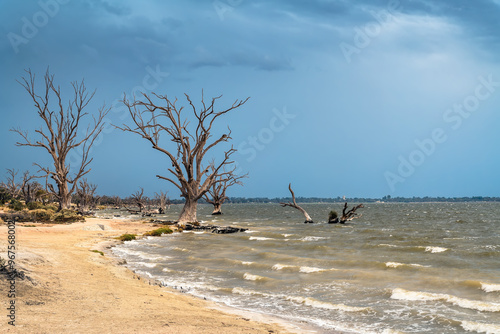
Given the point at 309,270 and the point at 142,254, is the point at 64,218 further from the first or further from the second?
the point at 309,270

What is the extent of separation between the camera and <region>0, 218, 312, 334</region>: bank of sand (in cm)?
708

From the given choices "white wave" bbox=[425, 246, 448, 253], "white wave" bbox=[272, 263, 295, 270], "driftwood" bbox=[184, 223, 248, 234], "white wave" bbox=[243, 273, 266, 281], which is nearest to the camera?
"white wave" bbox=[243, 273, 266, 281]

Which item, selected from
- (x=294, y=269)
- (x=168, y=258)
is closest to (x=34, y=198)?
(x=168, y=258)

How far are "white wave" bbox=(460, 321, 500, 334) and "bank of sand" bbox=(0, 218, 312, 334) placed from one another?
141 inches

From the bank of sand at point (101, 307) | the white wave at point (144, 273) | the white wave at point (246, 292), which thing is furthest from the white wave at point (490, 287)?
the white wave at point (144, 273)

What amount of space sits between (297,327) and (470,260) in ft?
41.6

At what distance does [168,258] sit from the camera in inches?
727

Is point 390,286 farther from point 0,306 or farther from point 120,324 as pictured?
point 0,306

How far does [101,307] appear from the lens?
8.45 meters

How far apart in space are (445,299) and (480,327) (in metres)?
2.45

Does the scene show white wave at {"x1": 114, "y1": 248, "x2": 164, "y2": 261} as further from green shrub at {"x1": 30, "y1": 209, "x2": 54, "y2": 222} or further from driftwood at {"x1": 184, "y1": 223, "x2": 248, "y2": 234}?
green shrub at {"x1": 30, "y1": 209, "x2": 54, "y2": 222}

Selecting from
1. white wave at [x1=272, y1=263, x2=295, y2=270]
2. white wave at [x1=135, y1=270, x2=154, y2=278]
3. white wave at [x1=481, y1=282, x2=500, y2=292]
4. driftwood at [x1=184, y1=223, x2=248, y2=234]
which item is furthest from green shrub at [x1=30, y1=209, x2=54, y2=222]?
white wave at [x1=481, y1=282, x2=500, y2=292]

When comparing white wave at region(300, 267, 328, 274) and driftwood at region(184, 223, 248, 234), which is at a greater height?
white wave at region(300, 267, 328, 274)

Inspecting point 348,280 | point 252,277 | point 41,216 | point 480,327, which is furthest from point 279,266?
point 41,216
